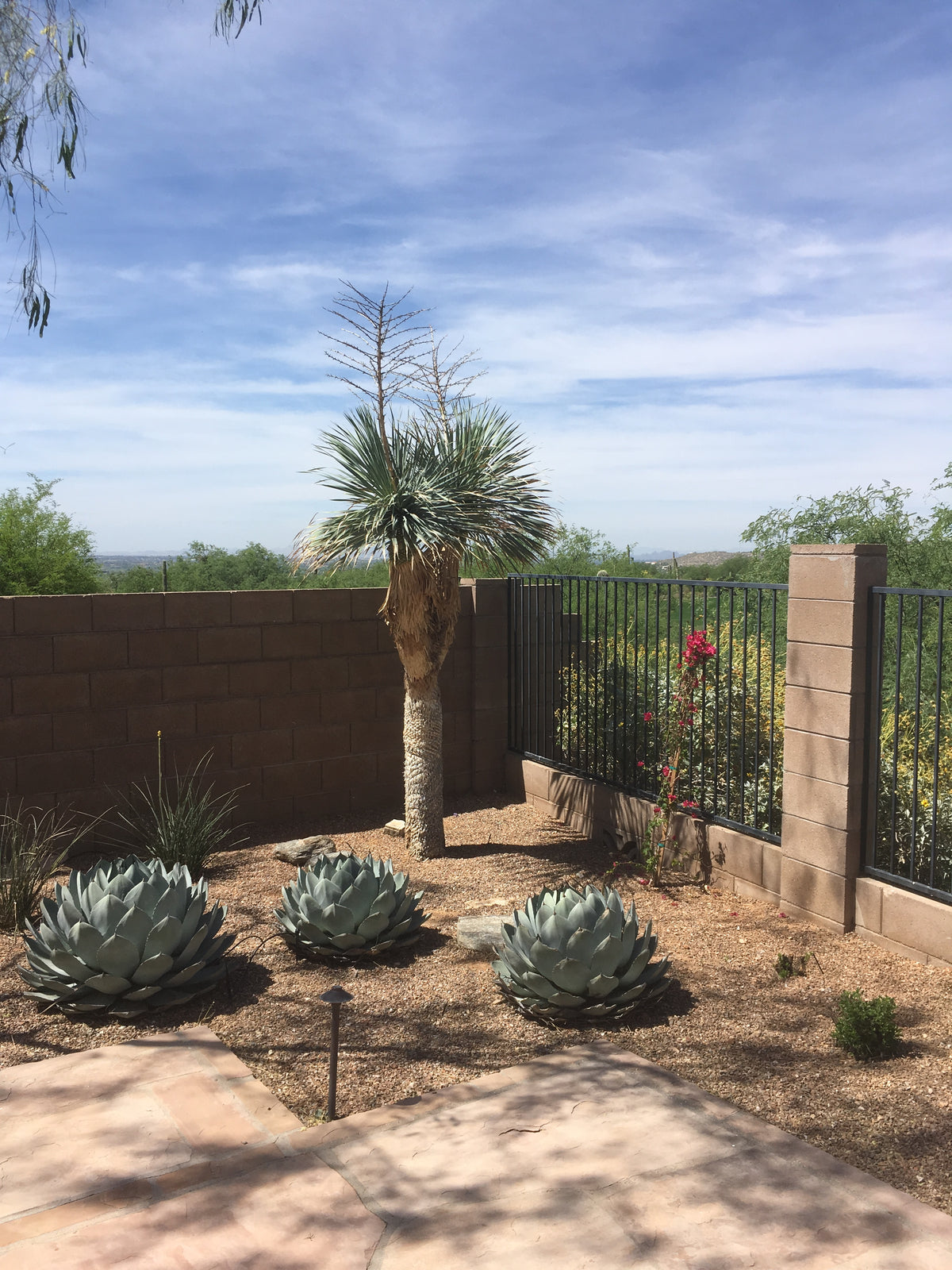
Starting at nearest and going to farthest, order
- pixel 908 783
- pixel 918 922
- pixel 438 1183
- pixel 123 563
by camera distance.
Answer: pixel 438 1183
pixel 918 922
pixel 908 783
pixel 123 563

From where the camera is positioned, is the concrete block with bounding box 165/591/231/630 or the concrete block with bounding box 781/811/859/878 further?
the concrete block with bounding box 165/591/231/630

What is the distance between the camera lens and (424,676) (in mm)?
7379

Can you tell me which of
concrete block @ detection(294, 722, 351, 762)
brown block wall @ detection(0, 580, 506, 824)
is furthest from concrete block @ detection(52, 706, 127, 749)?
concrete block @ detection(294, 722, 351, 762)

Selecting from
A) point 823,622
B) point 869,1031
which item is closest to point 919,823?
point 823,622

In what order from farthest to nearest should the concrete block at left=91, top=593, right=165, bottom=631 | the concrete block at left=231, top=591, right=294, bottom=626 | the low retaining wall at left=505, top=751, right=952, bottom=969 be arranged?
the concrete block at left=231, top=591, right=294, bottom=626
the concrete block at left=91, top=593, right=165, bottom=631
the low retaining wall at left=505, top=751, right=952, bottom=969

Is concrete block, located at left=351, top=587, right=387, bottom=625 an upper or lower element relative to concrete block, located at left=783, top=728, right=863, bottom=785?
upper

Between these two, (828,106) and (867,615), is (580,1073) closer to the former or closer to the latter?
(867,615)

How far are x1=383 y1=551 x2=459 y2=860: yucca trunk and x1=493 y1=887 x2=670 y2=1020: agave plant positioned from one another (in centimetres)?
285

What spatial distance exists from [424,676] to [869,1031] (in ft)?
13.7

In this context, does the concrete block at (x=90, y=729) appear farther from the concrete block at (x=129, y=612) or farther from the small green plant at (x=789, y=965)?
the small green plant at (x=789, y=965)

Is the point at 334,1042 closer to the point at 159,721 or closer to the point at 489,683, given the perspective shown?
the point at 159,721

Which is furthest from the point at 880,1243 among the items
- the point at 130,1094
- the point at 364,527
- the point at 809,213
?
the point at 809,213

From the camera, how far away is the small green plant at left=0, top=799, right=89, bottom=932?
552 centimetres

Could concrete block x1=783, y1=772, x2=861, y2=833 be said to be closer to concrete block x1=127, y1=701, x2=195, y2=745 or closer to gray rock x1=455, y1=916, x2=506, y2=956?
gray rock x1=455, y1=916, x2=506, y2=956
